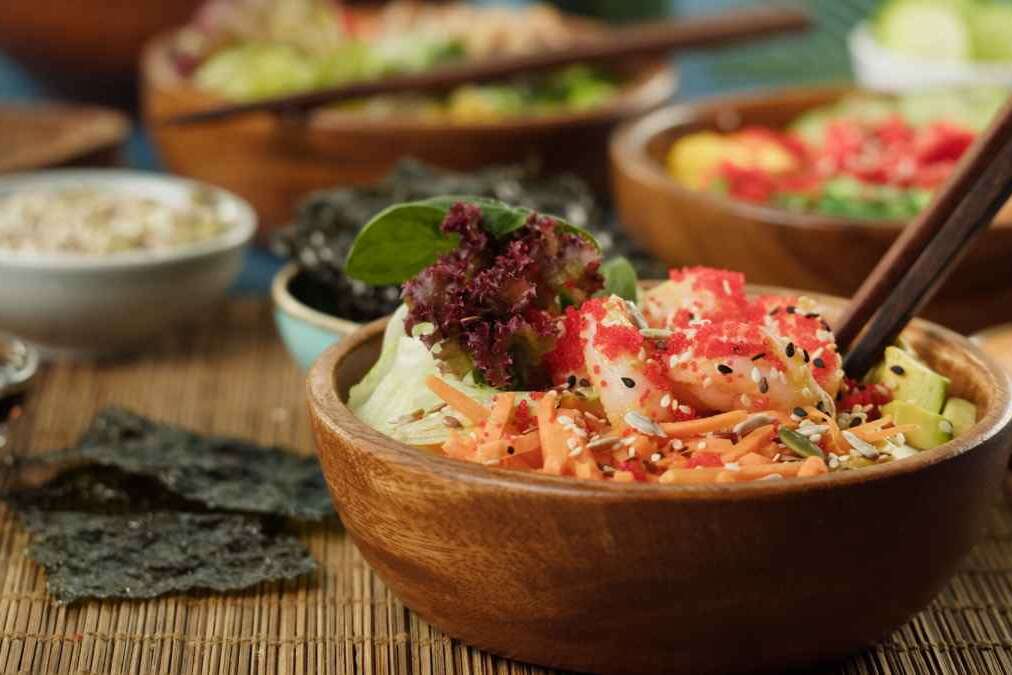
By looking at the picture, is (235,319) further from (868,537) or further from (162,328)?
(868,537)

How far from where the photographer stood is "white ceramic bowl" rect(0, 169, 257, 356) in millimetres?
3094

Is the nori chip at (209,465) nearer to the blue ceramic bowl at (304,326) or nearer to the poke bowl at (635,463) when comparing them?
the blue ceramic bowl at (304,326)

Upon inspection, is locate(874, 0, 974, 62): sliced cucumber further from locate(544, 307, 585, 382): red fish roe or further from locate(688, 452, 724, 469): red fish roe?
locate(688, 452, 724, 469): red fish roe

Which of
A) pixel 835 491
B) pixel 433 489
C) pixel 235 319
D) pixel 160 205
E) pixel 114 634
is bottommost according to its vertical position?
pixel 235 319

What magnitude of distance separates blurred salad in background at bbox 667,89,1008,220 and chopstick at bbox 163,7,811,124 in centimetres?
50

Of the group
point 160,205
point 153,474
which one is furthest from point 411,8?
point 153,474

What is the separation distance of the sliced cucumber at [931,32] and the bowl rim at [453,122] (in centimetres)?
102

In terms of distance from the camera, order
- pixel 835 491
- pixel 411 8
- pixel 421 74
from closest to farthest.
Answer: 1. pixel 835 491
2. pixel 421 74
3. pixel 411 8

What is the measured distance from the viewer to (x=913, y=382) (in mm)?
2008

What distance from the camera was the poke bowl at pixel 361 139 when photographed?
3725 millimetres

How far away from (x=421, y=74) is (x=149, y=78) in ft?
3.08

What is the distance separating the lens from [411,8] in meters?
5.39

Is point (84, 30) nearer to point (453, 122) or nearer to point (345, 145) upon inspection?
point (345, 145)

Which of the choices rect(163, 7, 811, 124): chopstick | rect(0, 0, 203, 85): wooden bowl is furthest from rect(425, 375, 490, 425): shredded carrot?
rect(0, 0, 203, 85): wooden bowl
